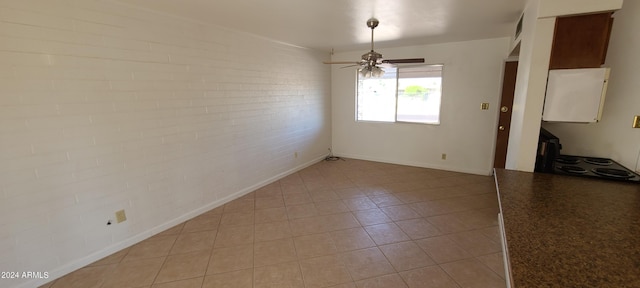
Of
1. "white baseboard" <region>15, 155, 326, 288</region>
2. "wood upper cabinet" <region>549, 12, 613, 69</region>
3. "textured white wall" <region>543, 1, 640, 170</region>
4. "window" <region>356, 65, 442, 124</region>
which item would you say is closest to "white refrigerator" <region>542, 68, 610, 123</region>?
"wood upper cabinet" <region>549, 12, 613, 69</region>

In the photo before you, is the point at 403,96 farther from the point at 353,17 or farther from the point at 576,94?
the point at 576,94

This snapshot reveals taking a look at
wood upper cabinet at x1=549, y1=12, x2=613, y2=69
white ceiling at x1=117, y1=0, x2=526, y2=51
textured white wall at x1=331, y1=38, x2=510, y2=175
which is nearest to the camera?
wood upper cabinet at x1=549, y1=12, x2=613, y2=69

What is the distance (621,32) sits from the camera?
194 centimetres

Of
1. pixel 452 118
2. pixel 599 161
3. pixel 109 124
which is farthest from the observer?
pixel 452 118

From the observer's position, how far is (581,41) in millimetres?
1833

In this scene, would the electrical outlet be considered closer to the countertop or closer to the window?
the countertop

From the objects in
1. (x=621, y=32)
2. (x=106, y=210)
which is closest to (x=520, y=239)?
(x=621, y=32)

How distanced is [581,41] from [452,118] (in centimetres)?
290

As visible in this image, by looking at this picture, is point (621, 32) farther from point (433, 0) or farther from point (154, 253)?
point (154, 253)

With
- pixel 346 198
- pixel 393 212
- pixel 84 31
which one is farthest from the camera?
pixel 346 198

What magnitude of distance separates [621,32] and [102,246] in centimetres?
462

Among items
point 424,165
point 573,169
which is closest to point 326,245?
point 573,169

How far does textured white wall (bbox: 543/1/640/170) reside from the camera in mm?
1867

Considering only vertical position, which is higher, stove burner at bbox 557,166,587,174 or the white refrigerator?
the white refrigerator
